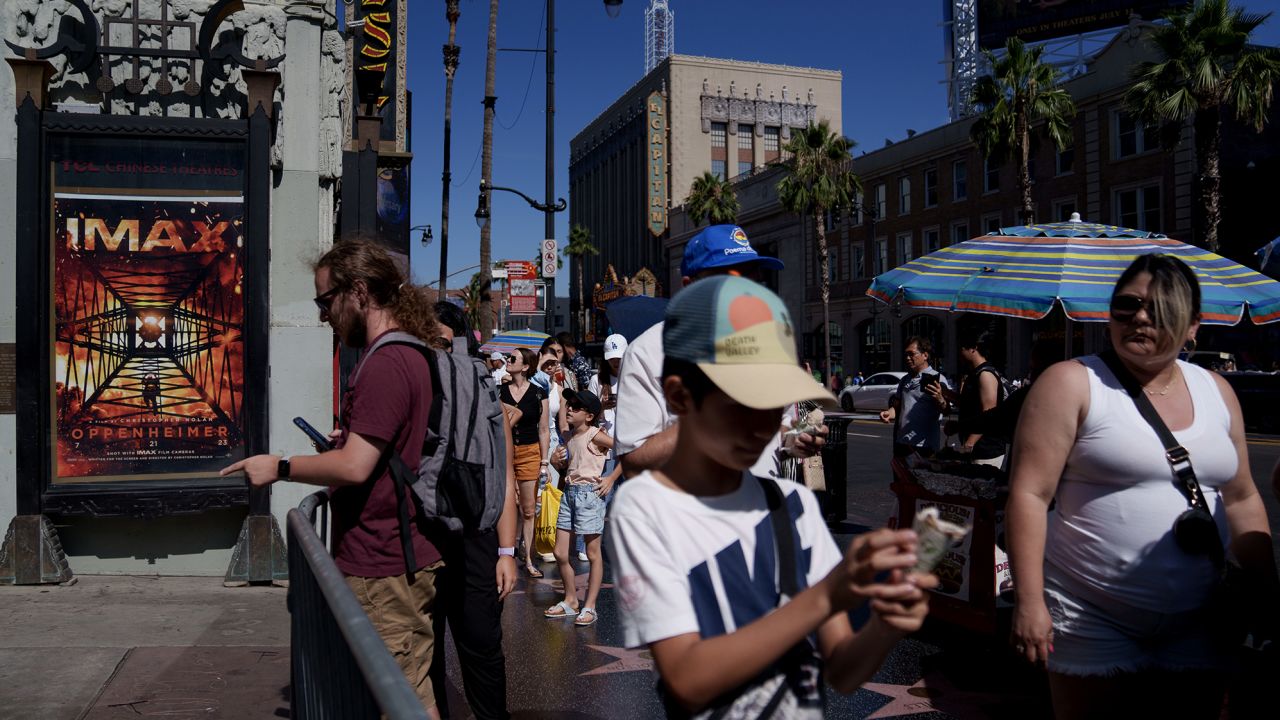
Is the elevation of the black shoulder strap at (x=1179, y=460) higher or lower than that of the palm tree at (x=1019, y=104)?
lower

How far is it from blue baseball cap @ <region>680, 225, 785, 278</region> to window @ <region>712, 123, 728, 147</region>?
8077 cm

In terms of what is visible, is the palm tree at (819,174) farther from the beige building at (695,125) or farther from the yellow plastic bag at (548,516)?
the yellow plastic bag at (548,516)

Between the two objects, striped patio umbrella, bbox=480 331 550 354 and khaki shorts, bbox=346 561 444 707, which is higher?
striped patio umbrella, bbox=480 331 550 354

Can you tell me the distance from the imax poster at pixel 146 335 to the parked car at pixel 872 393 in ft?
92.7

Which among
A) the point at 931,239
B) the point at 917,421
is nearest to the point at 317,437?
the point at 917,421

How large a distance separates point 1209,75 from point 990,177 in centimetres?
1410

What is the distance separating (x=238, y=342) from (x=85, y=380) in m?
1.06

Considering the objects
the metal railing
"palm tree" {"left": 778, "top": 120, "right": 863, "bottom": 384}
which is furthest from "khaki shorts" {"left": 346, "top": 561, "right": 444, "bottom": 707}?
"palm tree" {"left": 778, "top": 120, "right": 863, "bottom": 384}

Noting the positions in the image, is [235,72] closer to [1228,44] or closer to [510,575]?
[510,575]

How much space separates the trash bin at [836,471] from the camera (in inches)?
430

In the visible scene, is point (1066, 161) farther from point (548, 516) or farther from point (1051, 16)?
point (548, 516)

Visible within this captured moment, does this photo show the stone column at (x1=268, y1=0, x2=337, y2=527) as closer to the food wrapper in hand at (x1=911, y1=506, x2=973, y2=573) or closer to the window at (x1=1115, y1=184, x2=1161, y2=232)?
the food wrapper in hand at (x1=911, y1=506, x2=973, y2=573)

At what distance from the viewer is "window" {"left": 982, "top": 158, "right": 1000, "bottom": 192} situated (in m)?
40.2

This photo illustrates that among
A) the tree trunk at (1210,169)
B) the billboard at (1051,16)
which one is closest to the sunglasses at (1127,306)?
the tree trunk at (1210,169)
